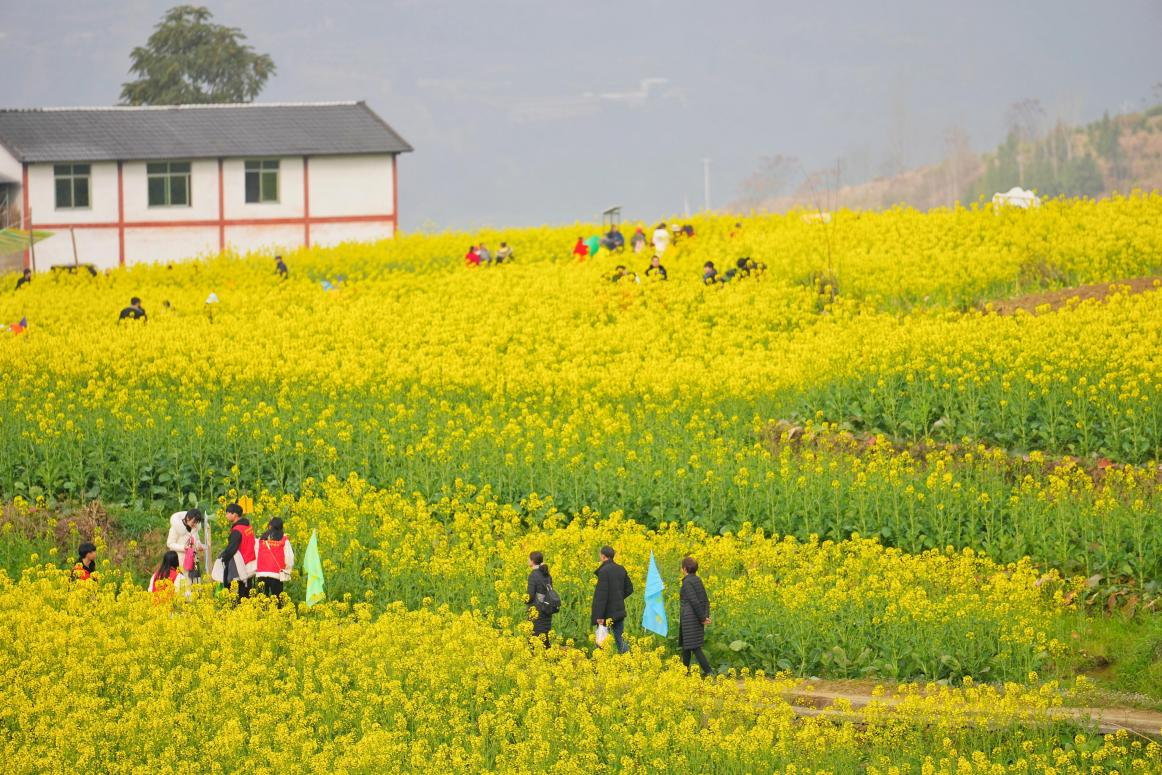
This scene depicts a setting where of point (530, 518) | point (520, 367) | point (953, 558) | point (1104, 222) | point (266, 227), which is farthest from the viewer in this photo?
point (266, 227)

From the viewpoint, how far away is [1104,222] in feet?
122

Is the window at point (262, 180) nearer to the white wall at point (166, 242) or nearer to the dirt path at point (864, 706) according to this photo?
the white wall at point (166, 242)

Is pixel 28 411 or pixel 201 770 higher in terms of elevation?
pixel 28 411

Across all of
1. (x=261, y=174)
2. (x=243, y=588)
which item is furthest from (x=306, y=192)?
(x=243, y=588)

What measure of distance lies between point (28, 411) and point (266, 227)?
28.8 m

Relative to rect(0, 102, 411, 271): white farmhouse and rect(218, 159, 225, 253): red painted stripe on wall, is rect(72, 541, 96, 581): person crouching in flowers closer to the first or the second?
rect(0, 102, 411, 271): white farmhouse

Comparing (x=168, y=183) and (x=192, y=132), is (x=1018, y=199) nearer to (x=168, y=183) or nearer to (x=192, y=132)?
(x=168, y=183)

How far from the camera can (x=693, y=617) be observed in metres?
17.2

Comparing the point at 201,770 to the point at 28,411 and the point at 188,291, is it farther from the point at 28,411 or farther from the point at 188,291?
→ the point at 188,291

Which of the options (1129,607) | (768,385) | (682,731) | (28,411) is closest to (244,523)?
(682,731)

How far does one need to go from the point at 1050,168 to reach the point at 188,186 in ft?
287

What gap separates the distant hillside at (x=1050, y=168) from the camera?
4761 inches

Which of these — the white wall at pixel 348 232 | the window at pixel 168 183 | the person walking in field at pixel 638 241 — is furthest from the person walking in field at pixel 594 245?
the window at pixel 168 183

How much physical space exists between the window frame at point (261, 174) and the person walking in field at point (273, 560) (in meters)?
37.5
